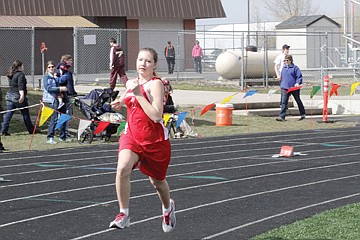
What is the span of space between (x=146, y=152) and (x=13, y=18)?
35634mm

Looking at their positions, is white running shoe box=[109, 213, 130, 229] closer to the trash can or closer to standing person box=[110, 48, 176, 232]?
standing person box=[110, 48, 176, 232]

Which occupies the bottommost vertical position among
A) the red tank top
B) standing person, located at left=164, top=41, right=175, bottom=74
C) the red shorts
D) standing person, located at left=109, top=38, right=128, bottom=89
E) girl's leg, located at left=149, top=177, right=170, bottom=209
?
girl's leg, located at left=149, top=177, right=170, bottom=209

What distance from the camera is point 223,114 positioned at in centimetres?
2198

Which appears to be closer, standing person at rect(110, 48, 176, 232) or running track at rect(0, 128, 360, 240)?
standing person at rect(110, 48, 176, 232)

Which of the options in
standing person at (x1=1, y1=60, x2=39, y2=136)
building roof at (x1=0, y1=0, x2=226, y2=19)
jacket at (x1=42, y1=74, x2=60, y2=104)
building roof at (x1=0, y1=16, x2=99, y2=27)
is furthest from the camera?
building roof at (x1=0, y1=0, x2=226, y2=19)

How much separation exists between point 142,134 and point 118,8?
39493mm

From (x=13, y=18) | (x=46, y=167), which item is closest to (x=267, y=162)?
(x=46, y=167)

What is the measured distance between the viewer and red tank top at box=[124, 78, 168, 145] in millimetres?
7977

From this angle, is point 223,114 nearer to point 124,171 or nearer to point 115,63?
point 115,63

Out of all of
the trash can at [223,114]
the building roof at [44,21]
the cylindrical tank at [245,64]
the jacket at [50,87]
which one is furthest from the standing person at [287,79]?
the building roof at [44,21]

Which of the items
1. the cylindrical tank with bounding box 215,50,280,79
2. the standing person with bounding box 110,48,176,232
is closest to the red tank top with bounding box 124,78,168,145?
the standing person with bounding box 110,48,176,232

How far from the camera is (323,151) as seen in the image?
16.4 meters

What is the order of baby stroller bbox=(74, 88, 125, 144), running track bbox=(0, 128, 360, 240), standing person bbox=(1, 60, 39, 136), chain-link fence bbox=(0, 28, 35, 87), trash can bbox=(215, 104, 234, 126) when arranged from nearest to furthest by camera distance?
running track bbox=(0, 128, 360, 240), baby stroller bbox=(74, 88, 125, 144), standing person bbox=(1, 60, 39, 136), trash can bbox=(215, 104, 234, 126), chain-link fence bbox=(0, 28, 35, 87)

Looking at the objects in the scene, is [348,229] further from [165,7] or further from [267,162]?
[165,7]
